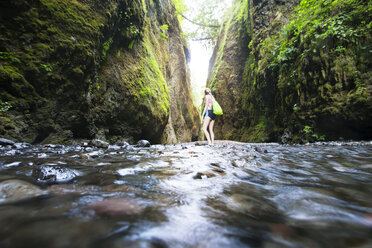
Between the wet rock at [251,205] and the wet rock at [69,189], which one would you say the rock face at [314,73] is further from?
the wet rock at [69,189]

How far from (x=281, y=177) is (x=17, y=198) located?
59.8 inches

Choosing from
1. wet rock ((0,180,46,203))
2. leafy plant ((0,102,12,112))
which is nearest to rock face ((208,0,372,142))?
wet rock ((0,180,46,203))

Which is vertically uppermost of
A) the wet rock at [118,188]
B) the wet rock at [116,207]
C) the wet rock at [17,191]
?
the wet rock at [17,191]

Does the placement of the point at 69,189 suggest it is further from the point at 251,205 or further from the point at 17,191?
the point at 251,205

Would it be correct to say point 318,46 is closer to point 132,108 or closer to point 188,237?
point 132,108

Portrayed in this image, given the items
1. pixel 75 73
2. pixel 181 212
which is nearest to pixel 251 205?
pixel 181 212

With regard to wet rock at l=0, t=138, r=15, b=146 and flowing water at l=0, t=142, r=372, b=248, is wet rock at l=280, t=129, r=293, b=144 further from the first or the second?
wet rock at l=0, t=138, r=15, b=146

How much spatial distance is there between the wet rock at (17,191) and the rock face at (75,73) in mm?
2907

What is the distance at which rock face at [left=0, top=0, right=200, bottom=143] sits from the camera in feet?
10.1

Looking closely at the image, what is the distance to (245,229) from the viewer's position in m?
0.60

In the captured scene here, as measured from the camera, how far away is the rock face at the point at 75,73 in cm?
308

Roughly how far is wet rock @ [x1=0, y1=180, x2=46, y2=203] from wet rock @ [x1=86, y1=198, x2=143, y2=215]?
318 mm

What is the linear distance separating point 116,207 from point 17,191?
0.50 metres

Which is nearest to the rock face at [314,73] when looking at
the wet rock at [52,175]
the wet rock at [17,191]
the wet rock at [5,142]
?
the wet rock at [52,175]
